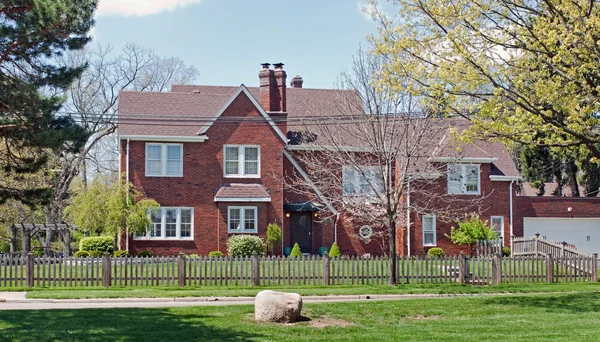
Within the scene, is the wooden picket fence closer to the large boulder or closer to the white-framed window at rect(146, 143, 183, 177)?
the large boulder

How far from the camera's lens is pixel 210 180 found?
36.9 metres

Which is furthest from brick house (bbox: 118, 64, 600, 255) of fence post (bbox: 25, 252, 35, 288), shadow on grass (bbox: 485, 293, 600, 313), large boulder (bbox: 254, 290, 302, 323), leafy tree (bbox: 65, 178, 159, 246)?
large boulder (bbox: 254, 290, 302, 323)

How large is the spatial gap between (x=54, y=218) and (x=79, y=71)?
30895mm

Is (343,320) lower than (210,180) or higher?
lower

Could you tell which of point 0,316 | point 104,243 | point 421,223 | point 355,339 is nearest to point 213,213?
point 104,243

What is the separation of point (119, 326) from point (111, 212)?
1921cm

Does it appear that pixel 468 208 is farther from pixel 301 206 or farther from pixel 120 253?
pixel 120 253

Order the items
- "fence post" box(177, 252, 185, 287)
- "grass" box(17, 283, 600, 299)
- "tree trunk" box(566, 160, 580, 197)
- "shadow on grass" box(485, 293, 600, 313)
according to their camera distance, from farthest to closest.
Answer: "tree trunk" box(566, 160, 580, 197) → "fence post" box(177, 252, 185, 287) → "grass" box(17, 283, 600, 299) → "shadow on grass" box(485, 293, 600, 313)

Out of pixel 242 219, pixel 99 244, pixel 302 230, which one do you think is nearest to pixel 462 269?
pixel 302 230

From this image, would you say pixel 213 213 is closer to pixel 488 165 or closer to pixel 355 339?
pixel 488 165

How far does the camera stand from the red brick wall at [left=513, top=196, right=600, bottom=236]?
4088cm

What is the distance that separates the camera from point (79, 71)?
19453mm

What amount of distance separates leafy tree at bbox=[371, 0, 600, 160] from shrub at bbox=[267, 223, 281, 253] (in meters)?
18.9

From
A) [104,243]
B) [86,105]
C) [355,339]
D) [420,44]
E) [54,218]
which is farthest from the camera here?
[86,105]
